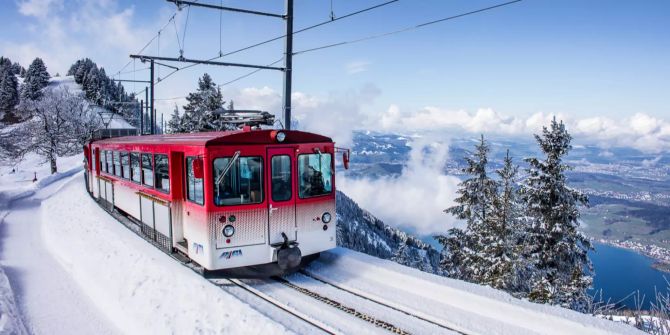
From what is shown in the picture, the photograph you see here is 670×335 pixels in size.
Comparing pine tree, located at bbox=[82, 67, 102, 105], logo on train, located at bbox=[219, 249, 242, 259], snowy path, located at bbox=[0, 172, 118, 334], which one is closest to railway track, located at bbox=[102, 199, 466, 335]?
logo on train, located at bbox=[219, 249, 242, 259]

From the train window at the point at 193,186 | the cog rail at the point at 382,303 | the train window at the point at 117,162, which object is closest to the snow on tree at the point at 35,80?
the train window at the point at 117,162

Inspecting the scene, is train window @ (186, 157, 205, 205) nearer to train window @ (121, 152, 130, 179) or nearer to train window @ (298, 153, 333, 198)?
train window @ (298, 153, 333, 198)

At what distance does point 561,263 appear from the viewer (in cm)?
1928

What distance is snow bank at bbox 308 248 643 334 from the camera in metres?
6.12

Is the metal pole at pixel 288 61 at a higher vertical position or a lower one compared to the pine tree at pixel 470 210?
higher

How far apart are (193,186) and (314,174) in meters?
2.63

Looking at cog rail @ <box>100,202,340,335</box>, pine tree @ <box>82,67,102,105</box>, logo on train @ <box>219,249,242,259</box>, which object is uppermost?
pine tree @ <box>82,67,102,105</box>

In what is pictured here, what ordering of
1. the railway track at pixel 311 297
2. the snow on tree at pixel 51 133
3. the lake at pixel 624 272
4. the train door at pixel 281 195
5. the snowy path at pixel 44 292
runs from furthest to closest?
the lake at pixel 624 272, the snow on tree at pixel 51 133, the train door at pixel 281 195, the snowy path at pixel 44 292, the railway track at pixel 311 297

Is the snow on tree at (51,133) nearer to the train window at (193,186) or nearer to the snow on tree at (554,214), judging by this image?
the train window at (193,186)

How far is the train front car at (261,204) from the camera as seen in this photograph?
825 cm

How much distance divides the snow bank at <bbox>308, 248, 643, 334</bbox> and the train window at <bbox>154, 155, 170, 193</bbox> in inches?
154

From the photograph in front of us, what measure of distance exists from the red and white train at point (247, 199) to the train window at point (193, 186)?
0.02 metres

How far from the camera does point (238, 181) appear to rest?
8516mm

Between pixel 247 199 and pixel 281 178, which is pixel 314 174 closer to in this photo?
→ pixel 281 178
